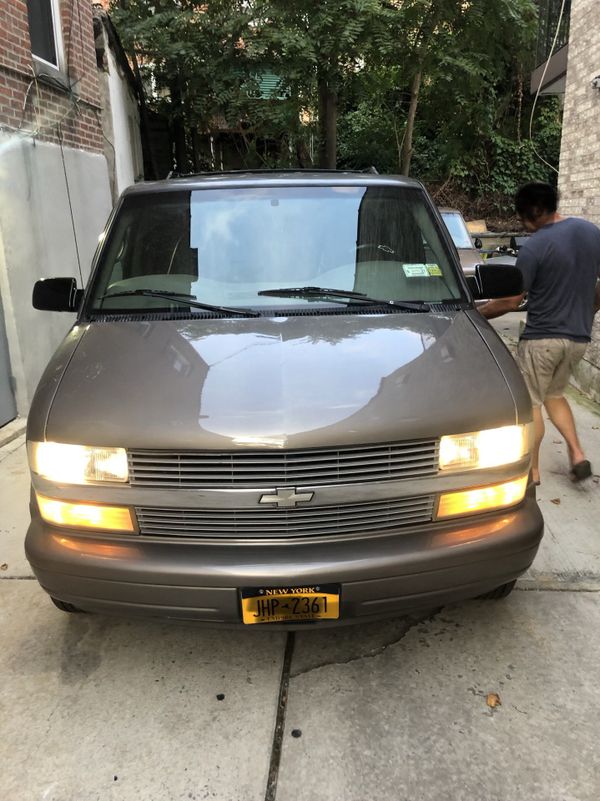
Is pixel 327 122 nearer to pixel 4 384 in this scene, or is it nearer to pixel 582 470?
pixel 4 384

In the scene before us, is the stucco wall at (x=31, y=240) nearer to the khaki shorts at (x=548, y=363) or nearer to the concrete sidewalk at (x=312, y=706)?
the concrete sidewalk at (x=312, y=706)

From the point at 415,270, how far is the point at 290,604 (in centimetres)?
181

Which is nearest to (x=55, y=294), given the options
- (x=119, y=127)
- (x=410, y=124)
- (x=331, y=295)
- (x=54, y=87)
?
(x=331, y=295)

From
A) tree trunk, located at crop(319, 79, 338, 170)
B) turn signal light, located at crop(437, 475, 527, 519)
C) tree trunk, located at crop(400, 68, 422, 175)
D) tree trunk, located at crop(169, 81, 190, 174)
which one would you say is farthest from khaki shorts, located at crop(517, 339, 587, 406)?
tree trunk, located at crop(400, 68, 422, 175)

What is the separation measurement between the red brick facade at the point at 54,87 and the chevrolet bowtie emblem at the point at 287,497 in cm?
493

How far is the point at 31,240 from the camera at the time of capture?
6.02 metres

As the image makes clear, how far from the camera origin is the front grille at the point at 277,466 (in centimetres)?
221

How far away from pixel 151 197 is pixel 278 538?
2110 mm

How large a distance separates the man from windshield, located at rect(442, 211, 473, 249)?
21.9ft

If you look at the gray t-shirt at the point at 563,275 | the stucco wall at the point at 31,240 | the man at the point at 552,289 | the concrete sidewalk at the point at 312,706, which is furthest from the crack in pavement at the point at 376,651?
the stucco wall at the point at 31,240

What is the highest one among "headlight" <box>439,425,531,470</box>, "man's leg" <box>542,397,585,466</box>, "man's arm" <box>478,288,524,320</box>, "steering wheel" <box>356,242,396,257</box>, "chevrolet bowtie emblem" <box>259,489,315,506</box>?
"steering wheel" <box>356,242,396,257</box>

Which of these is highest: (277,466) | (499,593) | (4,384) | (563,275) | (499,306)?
(563,275)

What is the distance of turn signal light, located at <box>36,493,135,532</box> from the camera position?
7.61 feet

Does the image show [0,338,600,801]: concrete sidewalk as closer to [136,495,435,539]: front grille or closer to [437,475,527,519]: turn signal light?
[136,495,435,539]: front grille
